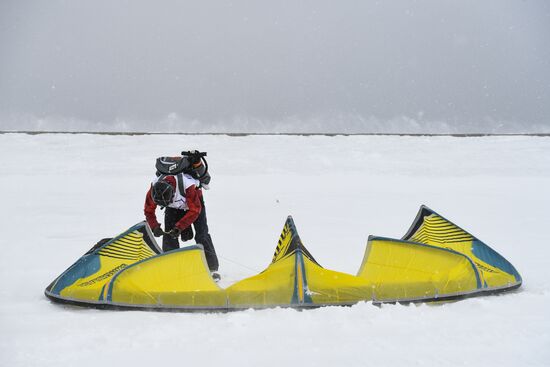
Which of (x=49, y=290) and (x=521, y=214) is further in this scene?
(x=521, y=214)

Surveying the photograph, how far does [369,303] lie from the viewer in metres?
Answer: 5.05

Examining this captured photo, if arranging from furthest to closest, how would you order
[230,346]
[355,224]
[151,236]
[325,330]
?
[355,224]
[151,236]
[325,330]
[230,346]

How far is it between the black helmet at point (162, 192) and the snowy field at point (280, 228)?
1.14 m

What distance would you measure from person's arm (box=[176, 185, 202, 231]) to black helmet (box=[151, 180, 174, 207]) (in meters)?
0.19

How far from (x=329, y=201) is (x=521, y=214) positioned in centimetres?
364

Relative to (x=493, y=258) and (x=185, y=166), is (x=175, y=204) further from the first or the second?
(x=493, y=258)

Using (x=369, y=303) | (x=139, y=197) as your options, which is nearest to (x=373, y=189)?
(x=139, y=197)

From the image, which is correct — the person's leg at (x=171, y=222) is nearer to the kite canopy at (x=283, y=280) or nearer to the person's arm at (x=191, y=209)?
the person's arm at (x=191, y=209)

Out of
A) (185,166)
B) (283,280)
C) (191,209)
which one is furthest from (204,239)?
(283,280)

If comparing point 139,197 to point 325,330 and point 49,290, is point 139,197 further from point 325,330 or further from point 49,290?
point 325,330

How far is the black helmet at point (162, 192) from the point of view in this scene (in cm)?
620

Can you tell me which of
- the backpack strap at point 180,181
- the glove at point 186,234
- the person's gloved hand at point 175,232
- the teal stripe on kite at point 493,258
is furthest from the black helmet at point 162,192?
the teal stripe on kite at point 493,258

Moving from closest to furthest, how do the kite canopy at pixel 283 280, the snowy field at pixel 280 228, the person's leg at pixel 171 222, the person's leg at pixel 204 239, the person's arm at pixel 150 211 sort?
the snowy field at pixel 280 228 → the kite canopy at pixel 283 280 → the person's arm at pixel 150 211 → the person's leg at pixel 171 222 → the person's leg at pixel 204 239

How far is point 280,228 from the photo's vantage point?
10227 millimetres
